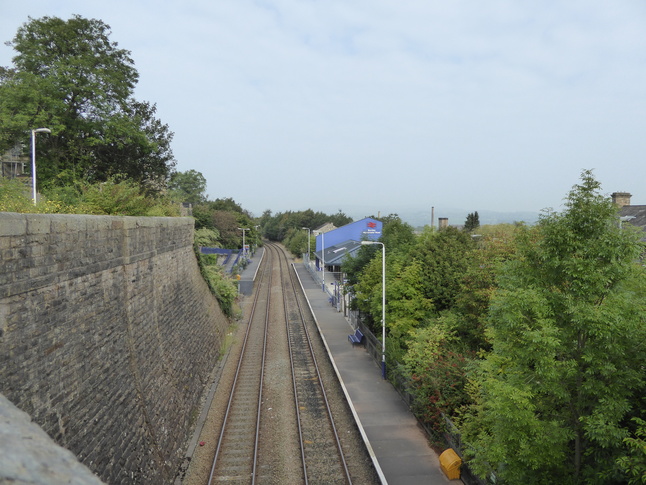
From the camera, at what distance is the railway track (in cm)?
1201

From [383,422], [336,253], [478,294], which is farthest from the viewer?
[336,253]

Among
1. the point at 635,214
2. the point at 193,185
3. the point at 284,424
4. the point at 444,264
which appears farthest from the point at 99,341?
the point at 193,185

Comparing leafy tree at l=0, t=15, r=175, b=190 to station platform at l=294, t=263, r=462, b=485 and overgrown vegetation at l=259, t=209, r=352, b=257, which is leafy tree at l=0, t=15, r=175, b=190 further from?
overgrown vegetation at l=259, t=209, r=352, b=257

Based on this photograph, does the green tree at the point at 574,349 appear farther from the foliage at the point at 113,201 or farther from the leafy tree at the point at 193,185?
the leafy tree at the point at 193,185

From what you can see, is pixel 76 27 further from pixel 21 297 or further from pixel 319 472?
pixel 319 472

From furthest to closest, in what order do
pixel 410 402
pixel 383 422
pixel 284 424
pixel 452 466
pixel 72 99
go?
pixel 72 99 < pixel 410 402 < pixel 383 422 < pixel 284 424 < pixel 452 466

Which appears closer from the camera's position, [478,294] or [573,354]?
[573,354]

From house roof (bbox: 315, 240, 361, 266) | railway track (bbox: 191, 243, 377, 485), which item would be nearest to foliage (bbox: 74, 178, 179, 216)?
railway track (bbox: 191, 243, 377, 485)

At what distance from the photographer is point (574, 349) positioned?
307 inches

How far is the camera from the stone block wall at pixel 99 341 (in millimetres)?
6730

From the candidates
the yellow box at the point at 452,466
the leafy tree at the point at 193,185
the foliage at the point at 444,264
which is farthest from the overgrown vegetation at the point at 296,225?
the yellow box at the point at 452,466

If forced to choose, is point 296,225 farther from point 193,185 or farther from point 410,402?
point 410,402

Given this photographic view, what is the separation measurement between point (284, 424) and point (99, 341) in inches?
305

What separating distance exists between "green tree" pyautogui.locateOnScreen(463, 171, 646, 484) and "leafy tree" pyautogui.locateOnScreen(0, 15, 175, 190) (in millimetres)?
21586
